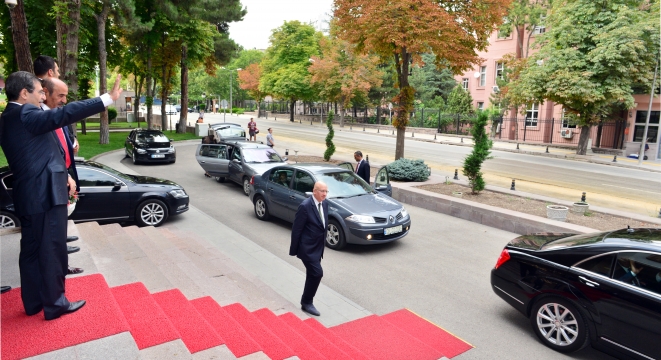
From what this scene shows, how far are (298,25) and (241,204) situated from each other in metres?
48.1

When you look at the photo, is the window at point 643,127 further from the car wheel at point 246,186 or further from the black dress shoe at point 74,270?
the black dress shoe at point 74,270

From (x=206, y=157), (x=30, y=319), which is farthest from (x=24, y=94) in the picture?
(x=206, y=157)

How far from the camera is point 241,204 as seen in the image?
1331 cm

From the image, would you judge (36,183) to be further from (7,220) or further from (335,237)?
(7,220)

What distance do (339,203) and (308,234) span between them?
10.3 ft

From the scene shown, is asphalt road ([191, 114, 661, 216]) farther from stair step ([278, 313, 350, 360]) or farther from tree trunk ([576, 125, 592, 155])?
stair step ([278, 313, 350, 360])

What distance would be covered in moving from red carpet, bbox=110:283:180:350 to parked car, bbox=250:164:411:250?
12.5ft

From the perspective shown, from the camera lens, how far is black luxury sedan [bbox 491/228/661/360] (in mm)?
4680

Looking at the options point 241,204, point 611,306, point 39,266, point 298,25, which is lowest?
point 241,204

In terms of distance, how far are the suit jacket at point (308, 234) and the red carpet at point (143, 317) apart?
6.79ft

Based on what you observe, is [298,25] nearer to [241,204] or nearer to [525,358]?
[241,204]

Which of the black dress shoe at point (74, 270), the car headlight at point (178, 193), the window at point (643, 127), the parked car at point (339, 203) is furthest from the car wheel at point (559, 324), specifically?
the window at point (643, 127)

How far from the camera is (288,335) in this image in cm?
465

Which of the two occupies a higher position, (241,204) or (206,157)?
(206,157)
